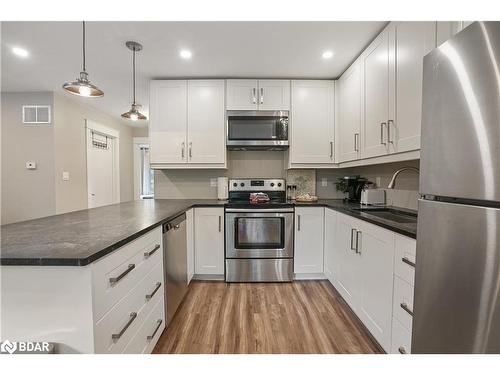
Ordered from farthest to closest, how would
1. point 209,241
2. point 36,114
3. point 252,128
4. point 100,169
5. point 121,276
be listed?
point 100,169 < point 36,114 < point 252,128 < point 209,241 < point 121,276

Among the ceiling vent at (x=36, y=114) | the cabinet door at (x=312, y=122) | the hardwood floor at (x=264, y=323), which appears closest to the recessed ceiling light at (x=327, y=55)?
the cabinet door at (x=312, y=122)

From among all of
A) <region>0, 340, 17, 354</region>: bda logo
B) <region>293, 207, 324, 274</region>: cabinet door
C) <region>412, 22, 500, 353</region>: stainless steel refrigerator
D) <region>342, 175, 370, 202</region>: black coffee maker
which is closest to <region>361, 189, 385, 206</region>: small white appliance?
<region>342, 175, 370, 202</region>: black coffee maker

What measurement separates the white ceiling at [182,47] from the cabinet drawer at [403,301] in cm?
190

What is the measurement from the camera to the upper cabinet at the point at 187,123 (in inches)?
112

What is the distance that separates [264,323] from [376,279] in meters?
0.92

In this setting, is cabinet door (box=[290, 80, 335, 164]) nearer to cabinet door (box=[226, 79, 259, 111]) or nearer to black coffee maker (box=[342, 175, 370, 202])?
black coffee maker (box=[342, 175, 370, 202])

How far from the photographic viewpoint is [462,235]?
31.3 inches

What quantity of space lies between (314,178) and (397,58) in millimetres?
1708

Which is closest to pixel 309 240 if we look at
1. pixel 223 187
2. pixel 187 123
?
pixel 223 187

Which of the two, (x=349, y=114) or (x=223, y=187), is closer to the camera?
(x=349, y=114)

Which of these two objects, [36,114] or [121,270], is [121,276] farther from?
[36,114]

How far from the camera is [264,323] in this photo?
75.2 inches
